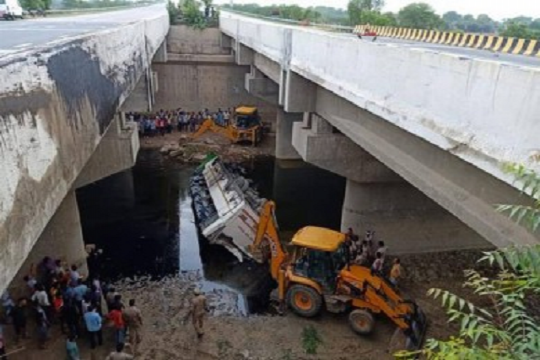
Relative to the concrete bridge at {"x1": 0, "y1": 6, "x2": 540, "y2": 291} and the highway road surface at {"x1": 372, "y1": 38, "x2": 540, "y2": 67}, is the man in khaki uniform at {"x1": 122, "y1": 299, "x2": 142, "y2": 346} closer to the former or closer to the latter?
the concrete bridge at {"x1": 0, "y1": 6, "x2": 540, "y2": 291}

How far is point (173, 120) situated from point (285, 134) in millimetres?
8608

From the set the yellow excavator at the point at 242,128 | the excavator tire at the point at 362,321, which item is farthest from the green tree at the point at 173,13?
the excavator tire at the point at 362,321

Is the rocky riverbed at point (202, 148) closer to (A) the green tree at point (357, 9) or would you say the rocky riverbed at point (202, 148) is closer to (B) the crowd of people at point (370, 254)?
(B) the crowd of people at point (370, 254)

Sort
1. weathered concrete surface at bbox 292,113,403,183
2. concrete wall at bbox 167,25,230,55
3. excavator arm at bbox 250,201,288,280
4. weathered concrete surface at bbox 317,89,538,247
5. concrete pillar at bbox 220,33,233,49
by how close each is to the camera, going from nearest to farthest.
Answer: weathered concrete surface at bbox 317,89,538,247 → excavator arm at bbox 250,201,288,280 → weathered concrete surface at bbox 292,113,403,183 → concrete pillar at bbox 220,33,233,49 → concrete wall at bbox 167,25,230,55

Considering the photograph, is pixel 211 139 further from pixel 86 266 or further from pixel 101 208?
pixel 86 266

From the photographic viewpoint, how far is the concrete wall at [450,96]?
426 centimetres

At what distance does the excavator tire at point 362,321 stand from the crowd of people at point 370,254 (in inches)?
55.4

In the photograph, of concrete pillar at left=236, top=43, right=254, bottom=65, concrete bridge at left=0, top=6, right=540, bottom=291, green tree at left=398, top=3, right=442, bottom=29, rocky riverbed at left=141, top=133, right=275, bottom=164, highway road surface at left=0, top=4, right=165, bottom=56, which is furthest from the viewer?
green tree at left=398, top=3, right=442, bottom=29

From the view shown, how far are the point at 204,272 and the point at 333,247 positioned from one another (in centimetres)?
448

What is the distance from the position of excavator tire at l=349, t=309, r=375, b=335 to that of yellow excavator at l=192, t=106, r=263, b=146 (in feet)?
55.5

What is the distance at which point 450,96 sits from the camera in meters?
5.27

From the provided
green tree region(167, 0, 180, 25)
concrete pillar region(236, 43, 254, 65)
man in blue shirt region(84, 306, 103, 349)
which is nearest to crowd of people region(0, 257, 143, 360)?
man in blue shirt region(84, 306, 103, 349)

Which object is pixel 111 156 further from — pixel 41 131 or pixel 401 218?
pixel 401 218

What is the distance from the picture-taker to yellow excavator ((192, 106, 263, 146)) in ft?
84.7
